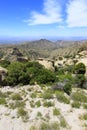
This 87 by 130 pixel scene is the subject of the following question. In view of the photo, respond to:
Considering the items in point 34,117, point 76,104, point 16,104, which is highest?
point 16,104

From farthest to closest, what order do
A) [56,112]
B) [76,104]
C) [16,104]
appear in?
[76,104], [16,104], [56,112]

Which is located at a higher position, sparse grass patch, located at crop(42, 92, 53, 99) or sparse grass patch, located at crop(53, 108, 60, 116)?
sparse grass patch, located at crop(42, 92, 53, 99)

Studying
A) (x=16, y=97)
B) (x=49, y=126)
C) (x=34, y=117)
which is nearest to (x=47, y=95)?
(x=16, y=97)

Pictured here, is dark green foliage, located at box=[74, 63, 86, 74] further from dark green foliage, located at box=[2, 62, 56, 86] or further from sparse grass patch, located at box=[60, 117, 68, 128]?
sparse grass patch, located at box=[60, 117, 68, 128]

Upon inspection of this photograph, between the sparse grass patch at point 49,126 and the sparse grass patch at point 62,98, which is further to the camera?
the sparse grass patch at point 62,98

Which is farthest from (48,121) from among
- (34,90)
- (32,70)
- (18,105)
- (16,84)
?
(32,70)

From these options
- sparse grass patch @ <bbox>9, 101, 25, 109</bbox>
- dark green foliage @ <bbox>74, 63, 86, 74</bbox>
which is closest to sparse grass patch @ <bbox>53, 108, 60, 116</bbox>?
sparse grass patch @ <bbox>9, 101, 25, 109</bbox>

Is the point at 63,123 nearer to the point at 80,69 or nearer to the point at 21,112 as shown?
the point at 21,112

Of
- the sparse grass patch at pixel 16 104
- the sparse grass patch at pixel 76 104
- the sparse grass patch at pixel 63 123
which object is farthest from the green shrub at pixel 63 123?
the sparse grass patch at pixel 16 104

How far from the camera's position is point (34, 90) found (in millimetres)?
28031

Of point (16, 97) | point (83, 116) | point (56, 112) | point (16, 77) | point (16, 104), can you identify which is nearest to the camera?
point (83, 116)

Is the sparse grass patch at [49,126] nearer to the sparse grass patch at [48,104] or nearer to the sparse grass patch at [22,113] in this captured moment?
the sparse grass patch at [22,113]

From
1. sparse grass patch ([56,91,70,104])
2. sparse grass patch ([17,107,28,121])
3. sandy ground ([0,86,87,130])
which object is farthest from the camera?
sparse grass patch ([56,91,70,104])

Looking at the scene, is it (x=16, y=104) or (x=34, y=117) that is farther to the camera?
(x=16, y=104)
